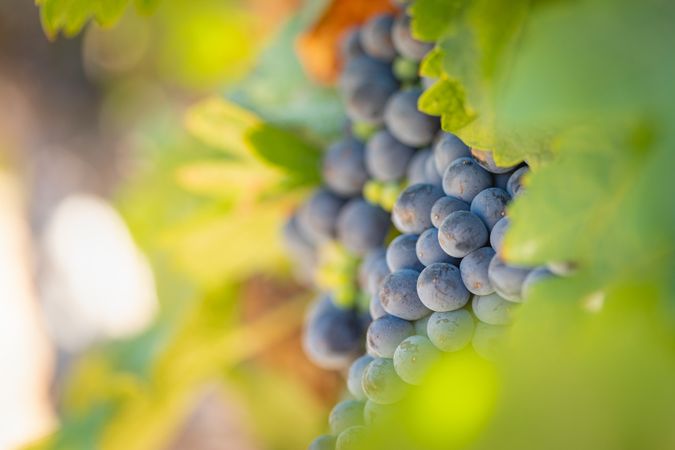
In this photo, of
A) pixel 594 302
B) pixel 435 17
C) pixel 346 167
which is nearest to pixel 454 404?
pixel 594 302

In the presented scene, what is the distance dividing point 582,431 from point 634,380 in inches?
1.0

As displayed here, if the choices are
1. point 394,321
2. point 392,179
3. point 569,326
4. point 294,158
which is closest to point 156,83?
point 294,158

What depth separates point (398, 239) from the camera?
16.4 inches

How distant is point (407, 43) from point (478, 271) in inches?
7.2

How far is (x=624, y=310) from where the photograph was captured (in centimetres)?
28

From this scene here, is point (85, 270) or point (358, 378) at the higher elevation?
point (85, 270)

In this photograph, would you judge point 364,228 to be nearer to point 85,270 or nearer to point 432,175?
point 432,175

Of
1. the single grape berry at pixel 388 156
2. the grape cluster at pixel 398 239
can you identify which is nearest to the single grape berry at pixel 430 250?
the grape cluster at pixel 398 239

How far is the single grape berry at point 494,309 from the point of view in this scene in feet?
1.16

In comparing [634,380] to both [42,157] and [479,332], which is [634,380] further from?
[42,157]

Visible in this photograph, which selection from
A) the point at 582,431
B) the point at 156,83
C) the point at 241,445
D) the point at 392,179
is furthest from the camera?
the point at 156,83

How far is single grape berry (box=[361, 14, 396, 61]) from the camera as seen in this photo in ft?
1.70

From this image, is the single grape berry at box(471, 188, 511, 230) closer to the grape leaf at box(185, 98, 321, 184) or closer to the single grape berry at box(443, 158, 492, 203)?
the single grape berry at box(443, 158, 492, 203)

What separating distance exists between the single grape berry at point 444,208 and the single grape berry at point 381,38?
6.6 inches
